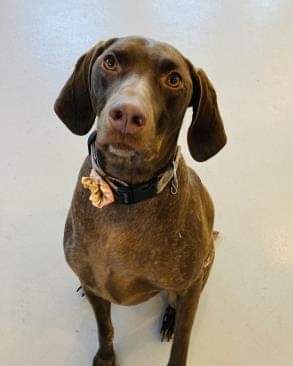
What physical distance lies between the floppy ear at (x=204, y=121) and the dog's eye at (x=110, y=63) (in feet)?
0.70

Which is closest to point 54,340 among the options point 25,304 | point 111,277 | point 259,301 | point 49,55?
point 25,304

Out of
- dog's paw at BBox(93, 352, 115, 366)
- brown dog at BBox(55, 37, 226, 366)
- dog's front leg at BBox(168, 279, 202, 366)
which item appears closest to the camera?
brown dog at BBox(55, 37, 226, 366)

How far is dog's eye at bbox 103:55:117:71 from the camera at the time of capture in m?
1.30

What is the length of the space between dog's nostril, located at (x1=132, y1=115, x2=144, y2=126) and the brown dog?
14 millimetres

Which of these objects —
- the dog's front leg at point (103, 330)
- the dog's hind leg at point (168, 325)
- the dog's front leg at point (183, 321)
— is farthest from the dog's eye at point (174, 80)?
the dog's hind leg at point (168, 325)

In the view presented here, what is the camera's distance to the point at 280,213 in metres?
2.31

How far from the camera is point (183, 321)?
5.62ft

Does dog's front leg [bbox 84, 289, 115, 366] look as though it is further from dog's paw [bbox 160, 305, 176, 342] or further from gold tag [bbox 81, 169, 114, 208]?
gold tag [bbox 81, 169, 114, 208]

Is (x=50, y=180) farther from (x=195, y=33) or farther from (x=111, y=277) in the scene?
(x=195, y=33)

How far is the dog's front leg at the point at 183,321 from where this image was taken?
5.42 feet

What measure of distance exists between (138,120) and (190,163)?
4.21 ft

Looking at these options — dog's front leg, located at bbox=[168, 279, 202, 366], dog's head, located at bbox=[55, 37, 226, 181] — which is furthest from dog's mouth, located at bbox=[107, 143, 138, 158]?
dog's front leg, located at bbox=[168, 279, 202, 366]

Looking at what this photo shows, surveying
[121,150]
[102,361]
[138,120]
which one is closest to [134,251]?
[121,150]

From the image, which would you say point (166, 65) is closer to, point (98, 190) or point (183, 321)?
point (98, 190)
